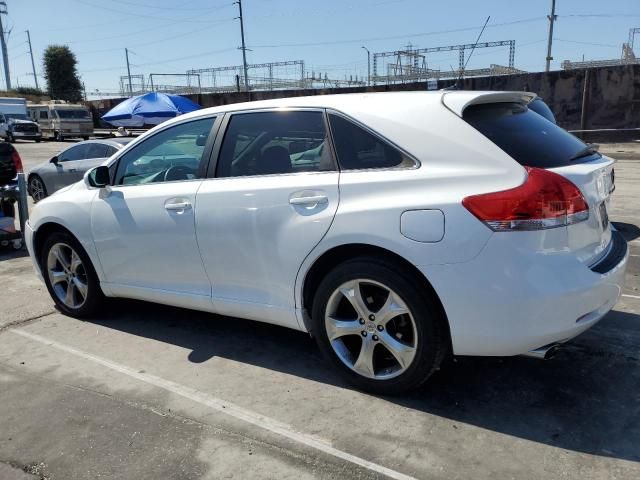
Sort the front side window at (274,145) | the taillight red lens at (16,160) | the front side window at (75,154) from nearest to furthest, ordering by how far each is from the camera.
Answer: the front side window at (274,145), the taillight red lens at (16,160), the front side window at (75,154)

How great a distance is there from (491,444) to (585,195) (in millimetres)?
1372

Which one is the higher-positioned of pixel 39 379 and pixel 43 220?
pixel 43 220

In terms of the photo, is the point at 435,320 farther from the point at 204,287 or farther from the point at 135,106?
the point at 135,106

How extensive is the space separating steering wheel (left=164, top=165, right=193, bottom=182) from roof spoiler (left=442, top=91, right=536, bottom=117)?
73.5 inches

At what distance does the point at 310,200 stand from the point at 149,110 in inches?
695

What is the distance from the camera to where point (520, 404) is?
312cm

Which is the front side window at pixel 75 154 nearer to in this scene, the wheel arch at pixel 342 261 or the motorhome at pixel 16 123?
the wheel arch at pixel 342 261

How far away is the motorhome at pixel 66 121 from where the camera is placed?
38062mm

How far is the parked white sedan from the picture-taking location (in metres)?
2.74

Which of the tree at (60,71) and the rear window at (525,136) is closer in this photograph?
the rear window at (525,136)

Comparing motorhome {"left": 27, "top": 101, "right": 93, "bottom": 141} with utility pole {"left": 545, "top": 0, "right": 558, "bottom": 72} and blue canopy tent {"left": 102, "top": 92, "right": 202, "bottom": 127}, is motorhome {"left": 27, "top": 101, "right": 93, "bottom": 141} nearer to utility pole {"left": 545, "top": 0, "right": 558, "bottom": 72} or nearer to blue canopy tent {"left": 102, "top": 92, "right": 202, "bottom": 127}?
blue canopy tent {"left": 102, "top": 92, "right": 202, "bottom": 127}

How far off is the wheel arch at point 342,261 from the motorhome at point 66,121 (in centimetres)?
3935

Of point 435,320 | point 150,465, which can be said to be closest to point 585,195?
point 435,320

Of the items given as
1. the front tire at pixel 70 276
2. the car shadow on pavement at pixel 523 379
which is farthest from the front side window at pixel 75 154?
the car shadow on pavement at pixel 523 379
